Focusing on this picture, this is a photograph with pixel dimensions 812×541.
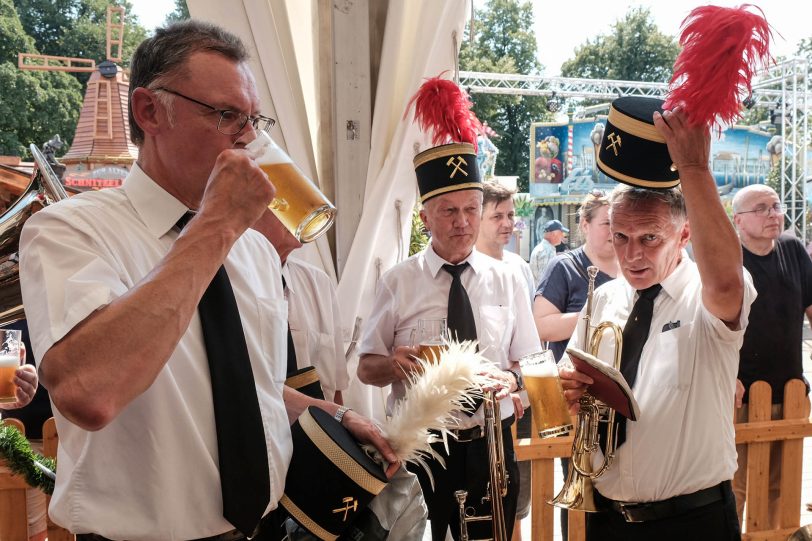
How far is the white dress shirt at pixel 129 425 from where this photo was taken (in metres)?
1.26

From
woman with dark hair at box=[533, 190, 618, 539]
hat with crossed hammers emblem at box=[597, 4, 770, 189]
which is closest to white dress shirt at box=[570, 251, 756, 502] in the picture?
hat with crossed hammers emblem at box=[597, 4, 770, 189]

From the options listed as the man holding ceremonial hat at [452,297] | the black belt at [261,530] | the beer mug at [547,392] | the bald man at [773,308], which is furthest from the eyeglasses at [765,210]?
the black belt at [261,530]

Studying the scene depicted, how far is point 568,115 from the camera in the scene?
42.4m

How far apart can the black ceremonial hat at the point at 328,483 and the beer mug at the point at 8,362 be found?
161 centimetres

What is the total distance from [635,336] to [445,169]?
1.32 m

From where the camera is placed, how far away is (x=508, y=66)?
4006 centimetres

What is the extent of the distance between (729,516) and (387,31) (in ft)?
7.84

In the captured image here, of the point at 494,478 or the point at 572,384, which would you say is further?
the point at 572,384

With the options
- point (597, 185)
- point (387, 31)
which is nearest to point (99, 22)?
point (597, 185)

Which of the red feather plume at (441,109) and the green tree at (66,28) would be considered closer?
the red feather plume at (441,109)

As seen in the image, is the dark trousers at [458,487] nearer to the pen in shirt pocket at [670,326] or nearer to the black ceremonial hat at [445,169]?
the pen in shirt pocket at [670,326]

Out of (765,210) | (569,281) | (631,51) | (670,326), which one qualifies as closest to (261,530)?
(670,326)

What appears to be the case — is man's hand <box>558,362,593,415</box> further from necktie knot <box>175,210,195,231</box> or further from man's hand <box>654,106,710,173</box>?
necktie knot <box>175,210,195,231</box>

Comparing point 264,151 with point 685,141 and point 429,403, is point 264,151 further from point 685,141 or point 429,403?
point 685,141
